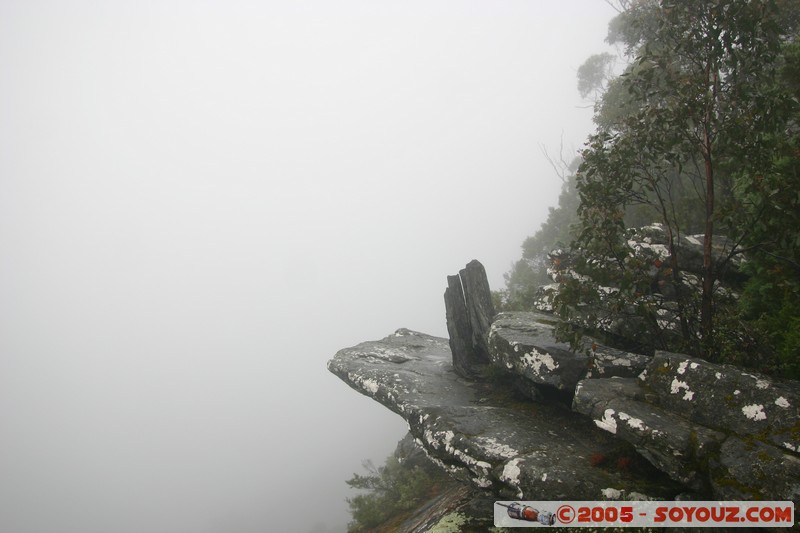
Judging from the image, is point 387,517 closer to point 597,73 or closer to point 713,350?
point 713,350

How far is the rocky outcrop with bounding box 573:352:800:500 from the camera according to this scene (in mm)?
5387

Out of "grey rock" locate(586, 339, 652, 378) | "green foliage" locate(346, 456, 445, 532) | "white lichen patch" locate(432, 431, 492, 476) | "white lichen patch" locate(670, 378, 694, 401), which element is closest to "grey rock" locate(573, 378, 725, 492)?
"white lichen patch" locate(670, 378, 694, 401)

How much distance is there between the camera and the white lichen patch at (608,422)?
6733 millimetres

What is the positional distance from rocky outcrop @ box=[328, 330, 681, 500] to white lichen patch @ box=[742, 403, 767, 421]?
1.62 m

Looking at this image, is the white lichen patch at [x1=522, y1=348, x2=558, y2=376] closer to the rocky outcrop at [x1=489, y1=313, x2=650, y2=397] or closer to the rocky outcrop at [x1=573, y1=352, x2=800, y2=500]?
the rocky outcrop at [x1=489, y1=313, x2=650, y2=397]

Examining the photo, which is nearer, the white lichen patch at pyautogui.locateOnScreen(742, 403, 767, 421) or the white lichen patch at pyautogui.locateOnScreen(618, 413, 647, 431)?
the white lichen patch at pyautogui.locateOnScreen(742, 403, 767, 421)

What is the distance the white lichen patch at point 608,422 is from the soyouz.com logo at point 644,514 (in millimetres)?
1126

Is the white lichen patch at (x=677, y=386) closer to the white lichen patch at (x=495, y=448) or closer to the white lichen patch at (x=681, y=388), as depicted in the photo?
the white lichen patch at (x=681, y=388)

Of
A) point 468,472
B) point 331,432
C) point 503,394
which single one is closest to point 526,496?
point 468,472

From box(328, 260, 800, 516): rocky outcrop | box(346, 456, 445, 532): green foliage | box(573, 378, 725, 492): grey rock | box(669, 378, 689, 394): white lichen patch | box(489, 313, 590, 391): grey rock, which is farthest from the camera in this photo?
box(346, 456, 445, 532): green foliage

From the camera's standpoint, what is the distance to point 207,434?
536 ft

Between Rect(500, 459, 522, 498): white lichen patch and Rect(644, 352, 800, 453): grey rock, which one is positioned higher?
Rect(644, 352, 800, 453): grey rock

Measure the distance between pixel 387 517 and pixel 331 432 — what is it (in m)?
136

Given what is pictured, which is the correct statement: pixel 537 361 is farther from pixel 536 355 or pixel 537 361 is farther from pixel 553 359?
pixel 553 359
